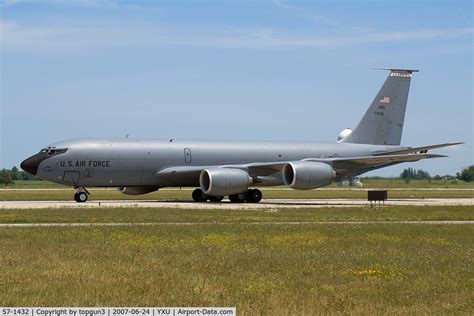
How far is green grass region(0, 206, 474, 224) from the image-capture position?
106 ft

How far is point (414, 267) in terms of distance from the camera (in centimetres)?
1798

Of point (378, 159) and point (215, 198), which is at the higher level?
point (378, 159)

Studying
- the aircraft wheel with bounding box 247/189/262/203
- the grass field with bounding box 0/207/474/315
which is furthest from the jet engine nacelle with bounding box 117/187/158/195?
the grass field with bounding box 0/207/474/315

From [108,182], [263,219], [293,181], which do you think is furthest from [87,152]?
[263,219]

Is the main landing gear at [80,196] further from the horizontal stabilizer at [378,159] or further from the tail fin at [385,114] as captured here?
the tail fin at [385,114]

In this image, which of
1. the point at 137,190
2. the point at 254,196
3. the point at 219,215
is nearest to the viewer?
the point at 219,215

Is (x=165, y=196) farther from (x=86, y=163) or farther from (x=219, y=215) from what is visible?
(x=219, y=215)

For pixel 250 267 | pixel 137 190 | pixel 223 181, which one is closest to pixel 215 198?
pixel 223 181

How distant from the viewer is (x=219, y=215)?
35.8 meters

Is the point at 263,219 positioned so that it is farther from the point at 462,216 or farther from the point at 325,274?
the point at 325,274

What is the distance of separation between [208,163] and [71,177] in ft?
28.1

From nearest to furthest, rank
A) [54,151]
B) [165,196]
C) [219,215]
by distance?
[219,215] < [54,151] < [165,196]

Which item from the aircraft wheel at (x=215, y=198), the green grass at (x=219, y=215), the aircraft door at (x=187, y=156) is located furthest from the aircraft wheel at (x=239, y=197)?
the green grass at (x=219, y=215)

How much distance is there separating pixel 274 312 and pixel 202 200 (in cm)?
3989
